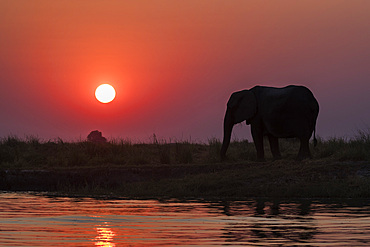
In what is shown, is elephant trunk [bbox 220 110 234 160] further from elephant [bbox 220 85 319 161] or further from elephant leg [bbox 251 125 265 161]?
elephant leg [bbox 251 125 265 161]

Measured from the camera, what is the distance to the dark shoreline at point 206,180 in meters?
16.9

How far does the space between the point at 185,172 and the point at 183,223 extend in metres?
10.1

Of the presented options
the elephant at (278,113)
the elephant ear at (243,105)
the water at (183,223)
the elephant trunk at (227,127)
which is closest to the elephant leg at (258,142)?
the elephant at (278,113)

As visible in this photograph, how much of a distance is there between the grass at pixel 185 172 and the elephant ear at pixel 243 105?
1.77 m

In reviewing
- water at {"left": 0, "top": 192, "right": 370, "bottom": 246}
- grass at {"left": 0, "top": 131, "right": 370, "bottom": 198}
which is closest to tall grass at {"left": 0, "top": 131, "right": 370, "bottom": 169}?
grass at {"left": 0, "top": 131, "right": 370, "bottom": 198}

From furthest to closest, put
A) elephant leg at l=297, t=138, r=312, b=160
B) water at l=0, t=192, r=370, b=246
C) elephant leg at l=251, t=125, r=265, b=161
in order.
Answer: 1. elephant leg at l=251, t=125, r=265, b=161
2. elephant leg at l=297, t=138, r=312, b=160
3. water at l=0, t=192, r=370, b=246

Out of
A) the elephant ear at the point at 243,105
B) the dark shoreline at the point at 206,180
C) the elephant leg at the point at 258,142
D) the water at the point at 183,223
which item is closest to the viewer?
the water at the point at 183,223

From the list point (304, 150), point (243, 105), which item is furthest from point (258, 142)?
point (304, 150)

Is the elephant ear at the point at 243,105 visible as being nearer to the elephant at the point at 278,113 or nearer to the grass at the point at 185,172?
the elephant at the point at 278,113

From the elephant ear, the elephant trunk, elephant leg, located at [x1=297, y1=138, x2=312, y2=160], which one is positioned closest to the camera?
elephant leg, located at [x1=297, y1=138, x2=312, y2=160]

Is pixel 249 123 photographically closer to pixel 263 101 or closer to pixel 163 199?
pixel 263 101

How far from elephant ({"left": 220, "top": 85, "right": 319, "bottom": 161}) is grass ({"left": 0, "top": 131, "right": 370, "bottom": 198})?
95 centimetres

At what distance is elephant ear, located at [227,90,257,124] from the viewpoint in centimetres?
2419

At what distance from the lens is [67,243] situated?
28.2ft
